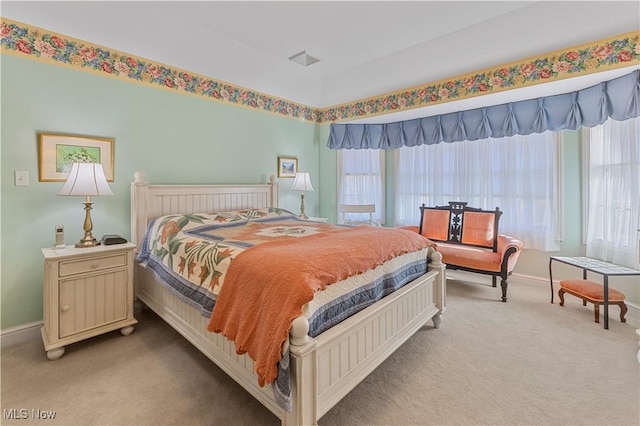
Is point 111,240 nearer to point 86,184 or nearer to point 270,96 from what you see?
point 86,184

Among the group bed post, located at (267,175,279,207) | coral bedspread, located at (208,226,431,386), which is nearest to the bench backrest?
bed post, located at (267,175,279,207)

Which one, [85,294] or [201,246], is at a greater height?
[201,246]

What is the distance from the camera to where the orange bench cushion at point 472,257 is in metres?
3.41

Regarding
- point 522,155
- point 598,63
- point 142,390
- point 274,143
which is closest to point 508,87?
point 598,63

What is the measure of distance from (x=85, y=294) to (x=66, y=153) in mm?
1230

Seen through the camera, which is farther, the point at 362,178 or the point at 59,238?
the point at 362,178

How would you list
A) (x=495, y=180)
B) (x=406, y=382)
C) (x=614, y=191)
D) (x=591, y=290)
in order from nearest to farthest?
(x=406, y=382)
(x=591, y=290)
(x=614, y=191)
(x=495, y=180)

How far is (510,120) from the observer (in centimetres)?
367

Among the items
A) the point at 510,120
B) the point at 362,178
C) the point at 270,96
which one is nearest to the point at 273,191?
the point at 270,96

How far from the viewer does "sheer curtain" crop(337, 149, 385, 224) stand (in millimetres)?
5055

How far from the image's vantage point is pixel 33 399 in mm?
1761

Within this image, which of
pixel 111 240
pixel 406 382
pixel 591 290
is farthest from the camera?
pixel 591 290

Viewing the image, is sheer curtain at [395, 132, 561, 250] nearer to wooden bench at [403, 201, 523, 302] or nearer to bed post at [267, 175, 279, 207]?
wooden bench at [403, 201, 523, 302]
